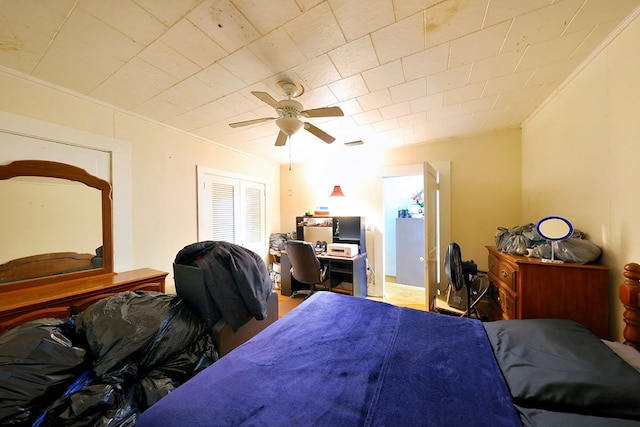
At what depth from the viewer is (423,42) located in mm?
1389

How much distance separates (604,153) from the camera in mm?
1472

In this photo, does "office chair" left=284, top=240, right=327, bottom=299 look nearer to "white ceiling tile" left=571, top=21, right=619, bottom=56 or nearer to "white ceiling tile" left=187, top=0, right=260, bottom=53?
"white ceiling tile" left=187, top=0, right=260, bottom=53

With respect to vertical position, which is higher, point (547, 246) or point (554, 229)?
point (554, 229)

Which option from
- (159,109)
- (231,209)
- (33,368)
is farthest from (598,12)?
(231,209)

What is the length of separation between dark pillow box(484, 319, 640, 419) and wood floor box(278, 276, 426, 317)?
2.20 meters

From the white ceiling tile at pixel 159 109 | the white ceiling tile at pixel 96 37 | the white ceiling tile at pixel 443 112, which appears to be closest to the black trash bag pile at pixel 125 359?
the white ceiling tile at pixel 96 37

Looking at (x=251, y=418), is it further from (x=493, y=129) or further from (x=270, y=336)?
(x=493, y=129)

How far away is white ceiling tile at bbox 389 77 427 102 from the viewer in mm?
1812

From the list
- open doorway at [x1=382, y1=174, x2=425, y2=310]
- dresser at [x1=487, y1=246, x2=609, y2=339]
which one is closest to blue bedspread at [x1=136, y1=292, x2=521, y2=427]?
dresser at [x1=487, y1=246, x2=609, y2=339]

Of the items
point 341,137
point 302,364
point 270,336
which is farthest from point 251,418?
point 341,137

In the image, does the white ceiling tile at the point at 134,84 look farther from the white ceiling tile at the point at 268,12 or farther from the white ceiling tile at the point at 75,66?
the white ceiling tile at the point at 268,12

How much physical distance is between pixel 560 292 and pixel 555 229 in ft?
1.45

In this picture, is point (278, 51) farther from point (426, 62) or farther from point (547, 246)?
point (547, 246)

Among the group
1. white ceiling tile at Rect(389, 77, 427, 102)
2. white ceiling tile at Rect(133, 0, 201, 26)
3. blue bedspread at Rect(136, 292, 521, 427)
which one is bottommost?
blue bedspread at Rect(136, 292, 521, 427)
